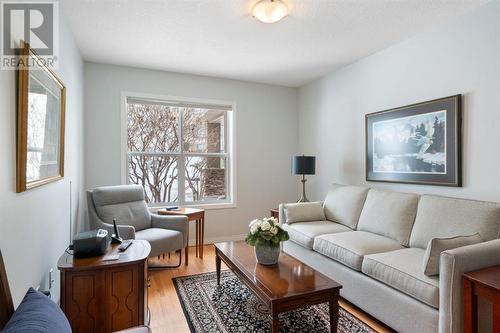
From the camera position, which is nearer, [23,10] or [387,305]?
[23,10]

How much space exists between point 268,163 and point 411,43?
2.42 m

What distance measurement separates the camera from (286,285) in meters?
1.80

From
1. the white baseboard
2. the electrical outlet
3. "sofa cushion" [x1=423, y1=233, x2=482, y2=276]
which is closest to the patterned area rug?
"sofa cushion" [x1=423, y1=233, x2=482, y2=276]

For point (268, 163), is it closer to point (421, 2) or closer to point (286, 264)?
point (286, 264)

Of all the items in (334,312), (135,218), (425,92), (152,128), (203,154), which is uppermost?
(425,92)

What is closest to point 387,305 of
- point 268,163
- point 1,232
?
point 1,232

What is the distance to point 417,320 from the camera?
1738mm

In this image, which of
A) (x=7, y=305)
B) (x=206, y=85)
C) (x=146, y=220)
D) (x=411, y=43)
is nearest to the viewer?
(x=7, y=305)

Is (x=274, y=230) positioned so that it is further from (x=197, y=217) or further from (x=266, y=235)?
(x=197, y=217)

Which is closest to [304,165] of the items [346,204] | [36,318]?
[346,204]

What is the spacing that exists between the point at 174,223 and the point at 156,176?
3.32 feet

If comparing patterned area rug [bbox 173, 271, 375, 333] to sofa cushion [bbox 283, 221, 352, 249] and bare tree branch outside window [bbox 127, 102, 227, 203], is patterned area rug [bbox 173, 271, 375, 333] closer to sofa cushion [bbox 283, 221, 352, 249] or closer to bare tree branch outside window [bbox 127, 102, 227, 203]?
sofa cushion [bbox 283, 221, 352, 249]

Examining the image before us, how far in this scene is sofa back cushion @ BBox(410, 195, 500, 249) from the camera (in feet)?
6.43

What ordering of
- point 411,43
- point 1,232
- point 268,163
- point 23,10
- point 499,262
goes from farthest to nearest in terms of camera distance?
1. point 268,163
2. point 411,43
3. point 499,262
4. point 23,10
5. point 1,232
